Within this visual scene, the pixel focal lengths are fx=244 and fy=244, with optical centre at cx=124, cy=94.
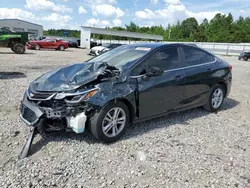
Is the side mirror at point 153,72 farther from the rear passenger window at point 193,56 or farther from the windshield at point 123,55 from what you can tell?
the rear passenger window at point 193,56

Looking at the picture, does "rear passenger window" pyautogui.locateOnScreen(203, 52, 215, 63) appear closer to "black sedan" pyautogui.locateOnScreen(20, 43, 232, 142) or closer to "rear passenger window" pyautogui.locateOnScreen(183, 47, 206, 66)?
"rear passenger window" pyautogui.locateOnScreen(183, 47, 206, 66)

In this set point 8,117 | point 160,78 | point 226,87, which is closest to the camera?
point 160,78

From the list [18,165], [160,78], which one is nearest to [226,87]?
[160,78]

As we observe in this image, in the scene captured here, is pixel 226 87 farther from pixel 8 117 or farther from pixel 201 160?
pixel 8 117

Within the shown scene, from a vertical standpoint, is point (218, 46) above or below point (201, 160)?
above

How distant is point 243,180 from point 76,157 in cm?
219

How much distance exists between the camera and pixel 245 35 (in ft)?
200

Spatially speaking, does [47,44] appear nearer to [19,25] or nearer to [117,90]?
[117,90]

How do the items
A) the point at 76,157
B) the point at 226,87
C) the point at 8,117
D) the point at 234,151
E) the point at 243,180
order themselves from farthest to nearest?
the point at 226,87, the point at 8,117, the point at 234,151, the point at 76,157, the point at 243,180

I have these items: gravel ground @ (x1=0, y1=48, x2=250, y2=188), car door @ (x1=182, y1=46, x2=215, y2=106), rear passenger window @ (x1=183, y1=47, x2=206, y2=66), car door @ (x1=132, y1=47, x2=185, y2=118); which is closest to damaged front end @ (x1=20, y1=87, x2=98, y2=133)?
gravel ground @ (x1=0, y1=48, x2=250, y2=188)

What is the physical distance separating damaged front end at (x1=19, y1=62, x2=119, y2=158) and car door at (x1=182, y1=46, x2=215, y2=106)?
6.47 ft

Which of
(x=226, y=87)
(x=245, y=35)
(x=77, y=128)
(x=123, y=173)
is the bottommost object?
(x=123, y=173)

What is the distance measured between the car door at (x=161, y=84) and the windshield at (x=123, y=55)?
0.74 feet

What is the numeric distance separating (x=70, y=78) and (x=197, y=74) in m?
2.72
